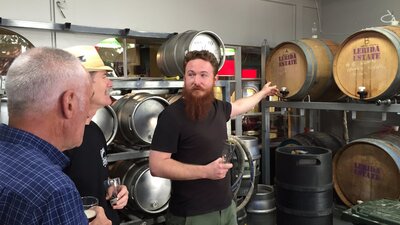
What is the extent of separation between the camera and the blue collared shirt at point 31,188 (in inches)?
31.5

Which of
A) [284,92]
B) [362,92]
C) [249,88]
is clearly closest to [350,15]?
[249,88]

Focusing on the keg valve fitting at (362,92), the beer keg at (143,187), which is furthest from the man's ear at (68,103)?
the keg valve fitting at (362,92)

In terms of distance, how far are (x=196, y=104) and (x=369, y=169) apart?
2146 millimetres

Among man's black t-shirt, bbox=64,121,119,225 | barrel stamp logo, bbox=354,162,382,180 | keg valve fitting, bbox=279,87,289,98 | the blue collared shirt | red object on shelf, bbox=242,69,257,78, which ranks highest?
red object on shelf, bbox=242,69,257,78

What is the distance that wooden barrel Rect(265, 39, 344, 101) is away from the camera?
3.83m

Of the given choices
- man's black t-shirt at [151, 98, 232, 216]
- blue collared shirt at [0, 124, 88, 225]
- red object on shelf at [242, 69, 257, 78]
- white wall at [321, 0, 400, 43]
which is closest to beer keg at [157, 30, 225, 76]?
man's black t-shirt at [151, 98, 232, 216]

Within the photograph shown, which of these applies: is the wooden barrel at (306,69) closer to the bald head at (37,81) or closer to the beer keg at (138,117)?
the beer keg at (138,117)

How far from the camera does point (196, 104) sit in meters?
2.14

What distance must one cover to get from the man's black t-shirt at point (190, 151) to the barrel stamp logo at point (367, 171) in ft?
6.20

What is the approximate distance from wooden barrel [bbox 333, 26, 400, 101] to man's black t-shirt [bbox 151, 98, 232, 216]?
183 centimetres

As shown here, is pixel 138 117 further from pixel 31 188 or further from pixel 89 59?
pixel 31 188

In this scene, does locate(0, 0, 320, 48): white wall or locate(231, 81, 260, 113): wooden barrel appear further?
locate(231, 81, 260, 113): wooden barrel

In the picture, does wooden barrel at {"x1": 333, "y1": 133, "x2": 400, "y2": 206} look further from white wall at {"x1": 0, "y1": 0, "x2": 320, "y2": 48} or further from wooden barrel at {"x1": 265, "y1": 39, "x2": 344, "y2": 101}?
white wall at {"x1": 0, "y1": 0, "x2": 320, "y2": 48}

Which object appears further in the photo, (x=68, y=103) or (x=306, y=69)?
(x=306, y=69)
